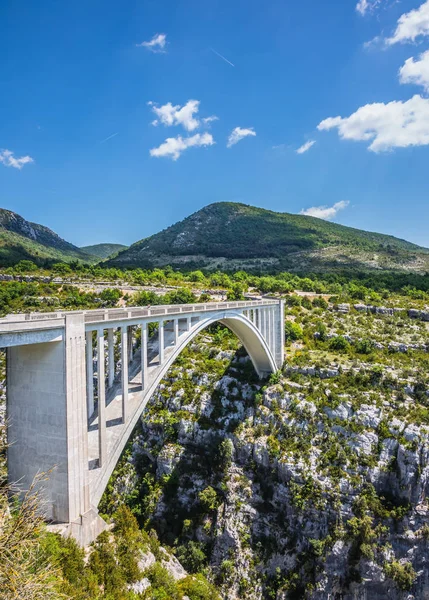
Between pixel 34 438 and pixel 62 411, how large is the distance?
1526 mm

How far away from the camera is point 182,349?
1808cm

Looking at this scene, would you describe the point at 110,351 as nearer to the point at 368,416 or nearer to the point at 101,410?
the point at 101,410

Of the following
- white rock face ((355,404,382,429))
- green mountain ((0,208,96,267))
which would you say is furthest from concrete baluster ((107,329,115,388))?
green mountain ((0,208,96,267))

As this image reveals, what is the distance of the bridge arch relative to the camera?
11.8 meters

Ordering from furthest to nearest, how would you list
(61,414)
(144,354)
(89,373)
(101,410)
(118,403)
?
(118,403) < (144,354) < (101,410) < (89,373) < (61,414)

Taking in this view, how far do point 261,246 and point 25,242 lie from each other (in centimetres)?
7980

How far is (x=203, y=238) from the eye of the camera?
132 m

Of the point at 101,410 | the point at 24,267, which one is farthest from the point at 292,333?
the point at 24,267

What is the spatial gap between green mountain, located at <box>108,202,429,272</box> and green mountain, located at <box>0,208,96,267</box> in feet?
71.9

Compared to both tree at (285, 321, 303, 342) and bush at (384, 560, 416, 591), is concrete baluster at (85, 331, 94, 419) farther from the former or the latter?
tree at (285, 321, 303, 342)

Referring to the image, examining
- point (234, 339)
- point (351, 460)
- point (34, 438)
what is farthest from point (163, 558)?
point (234, 339)

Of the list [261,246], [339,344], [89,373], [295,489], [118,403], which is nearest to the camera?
[89,373]

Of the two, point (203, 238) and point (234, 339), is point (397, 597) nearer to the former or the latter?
point (234, 339)

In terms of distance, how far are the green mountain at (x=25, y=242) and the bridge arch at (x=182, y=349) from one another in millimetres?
51843
